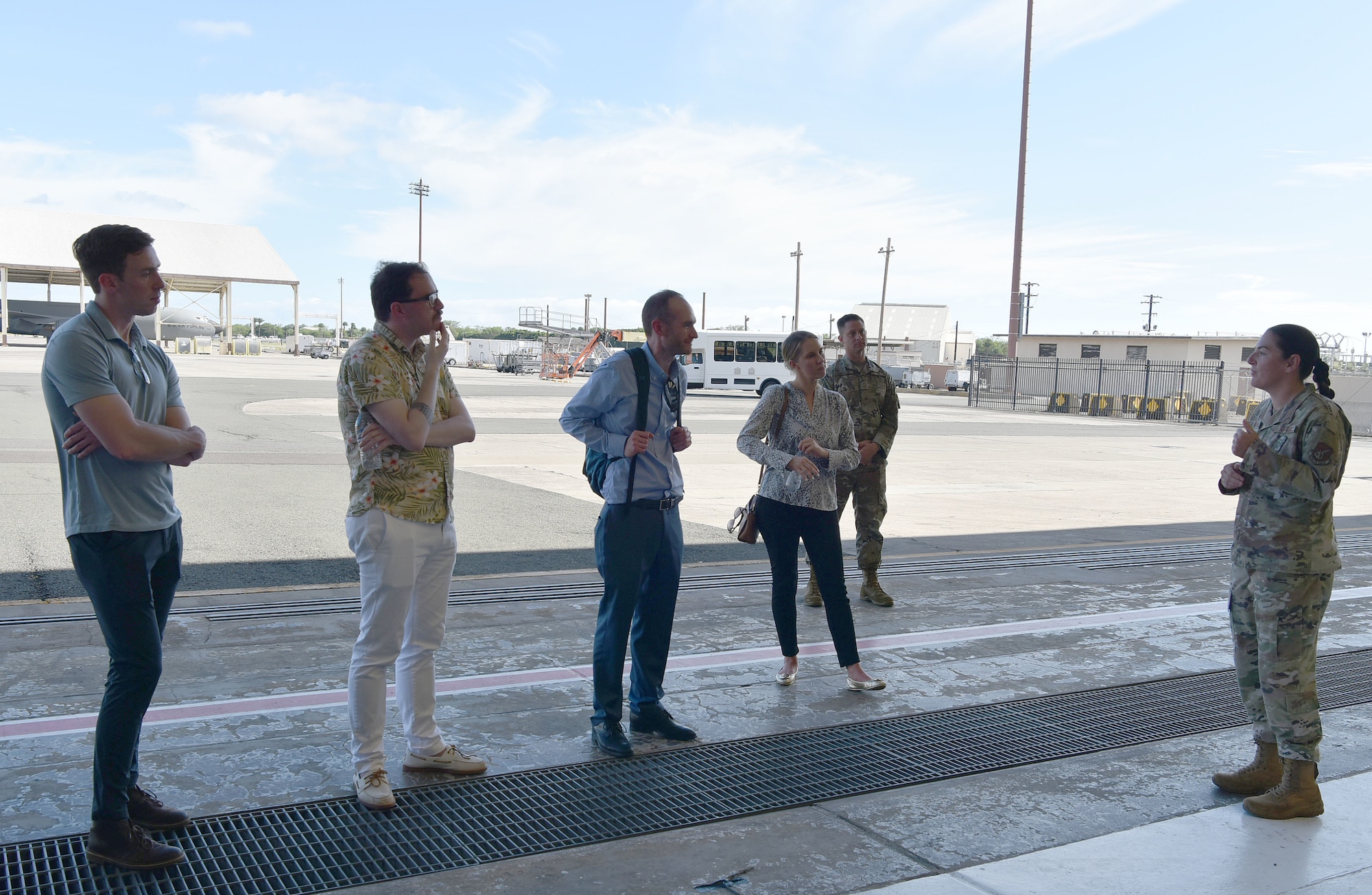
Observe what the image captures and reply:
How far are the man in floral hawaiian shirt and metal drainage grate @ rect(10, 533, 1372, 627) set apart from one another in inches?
89.6

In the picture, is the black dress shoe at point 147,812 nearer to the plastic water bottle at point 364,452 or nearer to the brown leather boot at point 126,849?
the brown leather boot at point 126,849

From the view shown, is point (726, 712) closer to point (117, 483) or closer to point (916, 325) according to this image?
point (117, 483)

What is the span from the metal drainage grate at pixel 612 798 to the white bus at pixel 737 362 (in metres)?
34.4

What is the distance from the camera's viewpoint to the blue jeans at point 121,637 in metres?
2.97

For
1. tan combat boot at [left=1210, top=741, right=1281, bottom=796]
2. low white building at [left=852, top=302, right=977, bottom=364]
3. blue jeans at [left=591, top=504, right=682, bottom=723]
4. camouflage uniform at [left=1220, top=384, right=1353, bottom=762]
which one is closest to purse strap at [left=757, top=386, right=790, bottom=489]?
blue jeans at [left=591, top=504, right=682, bottom=723]

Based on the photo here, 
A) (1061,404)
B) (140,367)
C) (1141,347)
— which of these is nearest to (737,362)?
(1061,404)

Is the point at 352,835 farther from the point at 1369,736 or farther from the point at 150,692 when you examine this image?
the point at 1369,736

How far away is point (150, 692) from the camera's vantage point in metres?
3.10

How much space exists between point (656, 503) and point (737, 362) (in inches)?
1395

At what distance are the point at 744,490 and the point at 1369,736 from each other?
322 inches

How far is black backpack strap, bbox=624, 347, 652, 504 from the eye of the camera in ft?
13.4

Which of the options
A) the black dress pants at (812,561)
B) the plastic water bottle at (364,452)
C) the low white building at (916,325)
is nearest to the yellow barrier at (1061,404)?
the black dress pants at (812,561)

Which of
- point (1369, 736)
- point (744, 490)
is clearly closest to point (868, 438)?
point (1369, 736)

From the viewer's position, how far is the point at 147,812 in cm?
319
